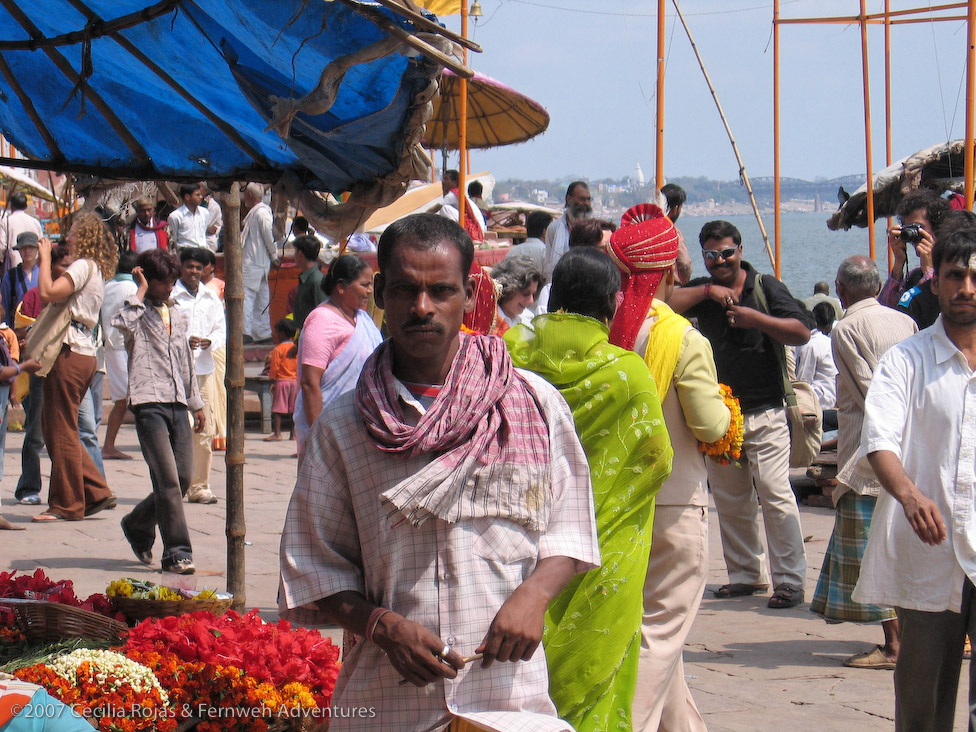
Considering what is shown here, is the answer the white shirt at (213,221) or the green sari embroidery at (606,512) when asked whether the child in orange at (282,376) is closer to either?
the white shirt at (213,221)

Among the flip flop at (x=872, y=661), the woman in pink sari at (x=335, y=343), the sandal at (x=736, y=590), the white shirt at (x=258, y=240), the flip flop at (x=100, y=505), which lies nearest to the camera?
the flip flop at (x=872, y=661)

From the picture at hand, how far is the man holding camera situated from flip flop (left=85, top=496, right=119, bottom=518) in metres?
6.30

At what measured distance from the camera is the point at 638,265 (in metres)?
4.87

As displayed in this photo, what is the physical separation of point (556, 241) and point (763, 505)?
4855mm

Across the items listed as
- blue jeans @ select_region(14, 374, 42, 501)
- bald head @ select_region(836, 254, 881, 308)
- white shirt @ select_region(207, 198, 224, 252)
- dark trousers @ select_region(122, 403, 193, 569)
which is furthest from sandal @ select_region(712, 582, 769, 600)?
white shirt @ select_region(207, 198, 224, 252)

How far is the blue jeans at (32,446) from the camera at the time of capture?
9.27m

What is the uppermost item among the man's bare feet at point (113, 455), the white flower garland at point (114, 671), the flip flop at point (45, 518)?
the white flower garland at point (114, 671)

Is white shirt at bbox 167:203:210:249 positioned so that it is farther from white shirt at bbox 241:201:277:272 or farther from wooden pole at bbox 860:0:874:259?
wooden pole at bbox 860:0:874:259

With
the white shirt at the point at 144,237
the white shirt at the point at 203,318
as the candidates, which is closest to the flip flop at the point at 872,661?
the white shirt at the point at 203,318

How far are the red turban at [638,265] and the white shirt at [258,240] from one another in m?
12.2

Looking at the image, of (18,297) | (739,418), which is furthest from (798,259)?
(739,418)

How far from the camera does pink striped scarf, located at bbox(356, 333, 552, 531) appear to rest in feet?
8.38

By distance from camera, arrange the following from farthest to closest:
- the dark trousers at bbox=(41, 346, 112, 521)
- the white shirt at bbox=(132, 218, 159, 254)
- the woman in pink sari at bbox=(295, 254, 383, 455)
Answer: the white shirt at bbox=(132, 218, 159, 254) → the dark trousers at bbox=(41, 346, 112, 521) → the woman in pink sari at bbox=(295, 254, 383, 455)

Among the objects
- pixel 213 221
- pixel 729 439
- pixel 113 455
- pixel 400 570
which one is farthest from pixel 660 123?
pixel 213 221
